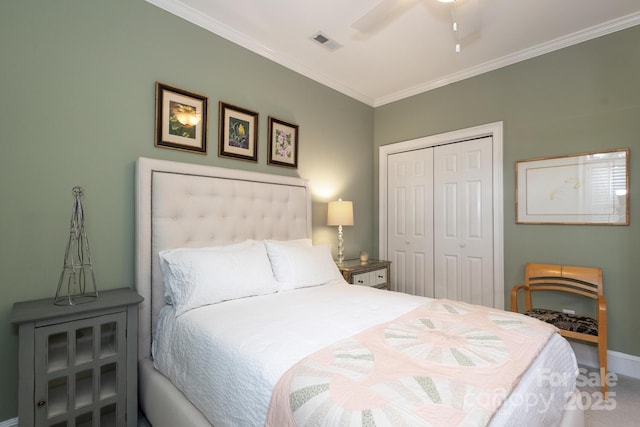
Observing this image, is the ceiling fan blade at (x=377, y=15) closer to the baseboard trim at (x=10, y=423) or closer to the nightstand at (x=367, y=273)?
the nightstand at (x=367, y=273)

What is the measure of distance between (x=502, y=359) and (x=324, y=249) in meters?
1.67

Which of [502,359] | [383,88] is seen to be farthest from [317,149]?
[502,359]

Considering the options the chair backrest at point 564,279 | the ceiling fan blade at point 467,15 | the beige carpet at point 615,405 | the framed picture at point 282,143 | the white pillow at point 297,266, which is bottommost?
the beige carpet at point 615,405

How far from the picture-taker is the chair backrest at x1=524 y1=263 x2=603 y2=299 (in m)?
2.52

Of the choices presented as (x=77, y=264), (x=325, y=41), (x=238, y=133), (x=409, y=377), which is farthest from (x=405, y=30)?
(x=77, y=264)

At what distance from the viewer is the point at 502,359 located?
1161 millimetres

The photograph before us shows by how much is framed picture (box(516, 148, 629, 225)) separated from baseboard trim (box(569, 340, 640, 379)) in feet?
3.58

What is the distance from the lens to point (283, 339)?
133 centimetres

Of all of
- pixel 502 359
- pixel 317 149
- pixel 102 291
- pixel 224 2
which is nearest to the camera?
pixel 502 359

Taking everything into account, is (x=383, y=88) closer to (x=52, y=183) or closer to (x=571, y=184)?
(x=571, y=184)

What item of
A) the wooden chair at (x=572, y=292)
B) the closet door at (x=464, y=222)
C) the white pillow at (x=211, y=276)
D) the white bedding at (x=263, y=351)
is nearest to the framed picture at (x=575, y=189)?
the closet door at (x=464, y=222)

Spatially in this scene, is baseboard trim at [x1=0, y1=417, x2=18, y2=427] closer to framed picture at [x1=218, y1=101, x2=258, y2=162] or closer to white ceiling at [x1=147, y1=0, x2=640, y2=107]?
framed picture at [x1=218, y1=101, x2=258, y2=162]

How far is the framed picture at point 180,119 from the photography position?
7.37 ft

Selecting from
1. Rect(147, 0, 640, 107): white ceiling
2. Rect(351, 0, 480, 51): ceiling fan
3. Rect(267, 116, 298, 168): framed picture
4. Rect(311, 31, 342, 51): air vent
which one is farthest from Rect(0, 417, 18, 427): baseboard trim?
Rect(311, 31, 342, 51): air vent
